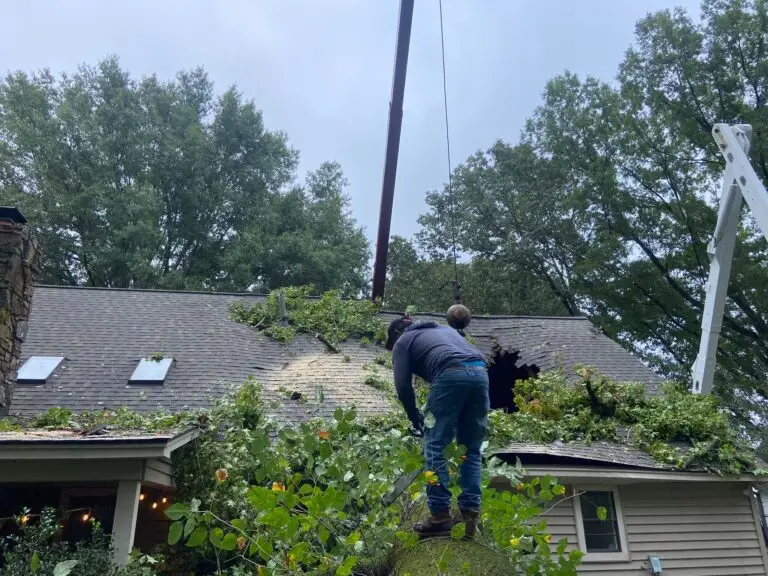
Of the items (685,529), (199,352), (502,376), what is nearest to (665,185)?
(502,376)

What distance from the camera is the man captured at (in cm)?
323

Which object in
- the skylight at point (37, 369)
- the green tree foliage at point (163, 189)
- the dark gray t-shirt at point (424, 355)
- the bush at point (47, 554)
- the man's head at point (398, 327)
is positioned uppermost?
the green tree foliage at point (163, 189)

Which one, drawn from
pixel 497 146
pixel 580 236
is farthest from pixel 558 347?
pixel 497 146

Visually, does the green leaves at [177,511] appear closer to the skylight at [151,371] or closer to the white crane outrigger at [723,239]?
the skylight at [151,371]

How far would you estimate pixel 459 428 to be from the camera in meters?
3.50

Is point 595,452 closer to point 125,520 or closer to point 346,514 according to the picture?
point 346,514

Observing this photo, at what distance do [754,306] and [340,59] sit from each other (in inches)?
622

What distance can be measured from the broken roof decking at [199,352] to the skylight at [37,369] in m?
0.09

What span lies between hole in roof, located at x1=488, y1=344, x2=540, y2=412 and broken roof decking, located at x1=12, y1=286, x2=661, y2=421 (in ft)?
0.56

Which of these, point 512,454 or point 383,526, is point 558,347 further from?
point 383,526

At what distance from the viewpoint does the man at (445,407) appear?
3.23 meters

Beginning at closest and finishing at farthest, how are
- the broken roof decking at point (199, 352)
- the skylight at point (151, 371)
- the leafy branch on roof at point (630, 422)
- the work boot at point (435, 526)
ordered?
the work boot at point (435, 526)
the leafy branch on roof at point (630, 422)
the broken roof decking at point (199, 352)
the skylight at point (151, 371)

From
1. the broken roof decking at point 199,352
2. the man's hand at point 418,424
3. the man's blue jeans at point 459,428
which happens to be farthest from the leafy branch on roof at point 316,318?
the man's blue jeans at point 459,428

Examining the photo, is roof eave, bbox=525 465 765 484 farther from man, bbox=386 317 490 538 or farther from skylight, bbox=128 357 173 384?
skylight, bbox=128 357 173 384
